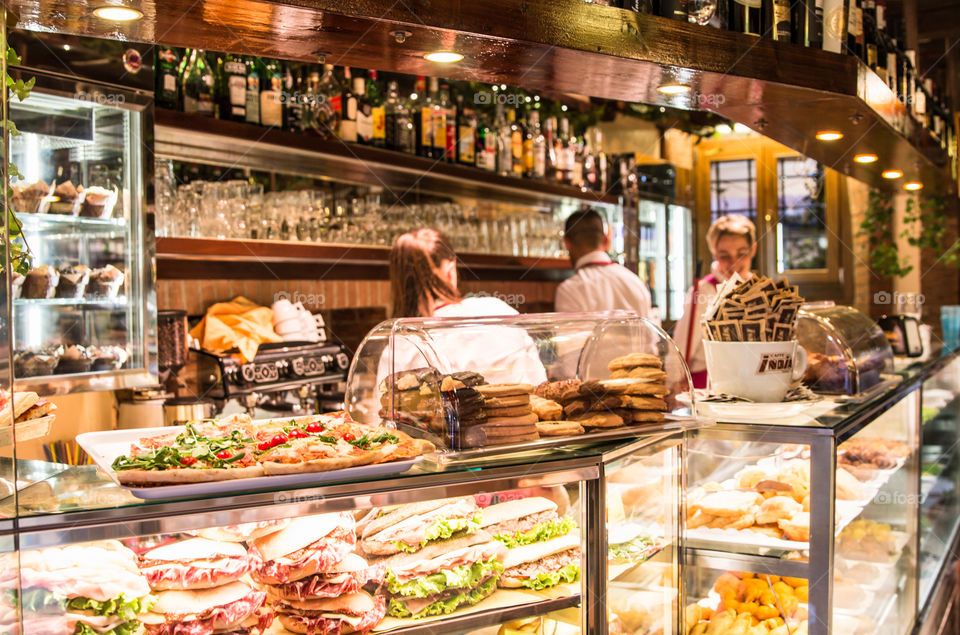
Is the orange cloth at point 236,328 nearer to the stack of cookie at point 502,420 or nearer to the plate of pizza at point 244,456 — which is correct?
the plate of pizza at point 244,456

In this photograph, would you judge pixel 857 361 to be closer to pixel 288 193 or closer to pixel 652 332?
pixel 652 332

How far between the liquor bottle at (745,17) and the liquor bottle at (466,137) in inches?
95.9

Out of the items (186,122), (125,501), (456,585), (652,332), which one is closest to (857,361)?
(652,332)

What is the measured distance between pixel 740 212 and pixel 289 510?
25.0ft

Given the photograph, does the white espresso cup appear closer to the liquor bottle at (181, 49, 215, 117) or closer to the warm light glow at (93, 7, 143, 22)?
the warm light glow at (93, 7, 143, 22)

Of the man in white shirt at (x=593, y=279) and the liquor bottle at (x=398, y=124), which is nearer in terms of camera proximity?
the liquor bottle at (x=398, y=124)

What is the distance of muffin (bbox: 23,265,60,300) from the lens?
294 centimetres

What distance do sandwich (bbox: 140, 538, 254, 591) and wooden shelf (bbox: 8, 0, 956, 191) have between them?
1.02 m

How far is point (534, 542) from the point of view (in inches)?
75.5

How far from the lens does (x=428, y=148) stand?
177 inches

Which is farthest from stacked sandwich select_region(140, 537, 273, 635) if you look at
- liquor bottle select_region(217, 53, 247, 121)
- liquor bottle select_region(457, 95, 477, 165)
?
liquor bottle select_region(457, 95, 477, 165)

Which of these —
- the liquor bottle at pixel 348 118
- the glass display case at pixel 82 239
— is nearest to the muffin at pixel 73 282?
the glass display case at pixel 82 239

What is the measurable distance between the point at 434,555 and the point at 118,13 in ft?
4.13

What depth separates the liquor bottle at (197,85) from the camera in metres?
3.40
